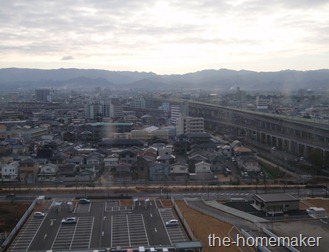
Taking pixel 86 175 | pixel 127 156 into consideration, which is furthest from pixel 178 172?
pixel 86 175


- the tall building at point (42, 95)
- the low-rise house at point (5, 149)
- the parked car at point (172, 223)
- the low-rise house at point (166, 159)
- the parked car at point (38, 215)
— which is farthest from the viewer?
the tall building at point (42, 95)

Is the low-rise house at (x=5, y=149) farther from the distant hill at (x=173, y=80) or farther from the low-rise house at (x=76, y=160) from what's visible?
the distant hill at (x=173, y=80)

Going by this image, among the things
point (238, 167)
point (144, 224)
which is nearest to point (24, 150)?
point (238, 167)

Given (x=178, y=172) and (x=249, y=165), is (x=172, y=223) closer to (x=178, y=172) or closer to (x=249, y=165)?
(x=178, y=172)

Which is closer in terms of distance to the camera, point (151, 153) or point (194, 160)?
point (194, 160)

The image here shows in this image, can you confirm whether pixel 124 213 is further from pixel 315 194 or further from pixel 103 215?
pixel 315 194

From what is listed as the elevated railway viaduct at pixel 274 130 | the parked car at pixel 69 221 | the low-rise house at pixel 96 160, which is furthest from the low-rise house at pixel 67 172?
the elevated railway viaduct at pixel 274 130
